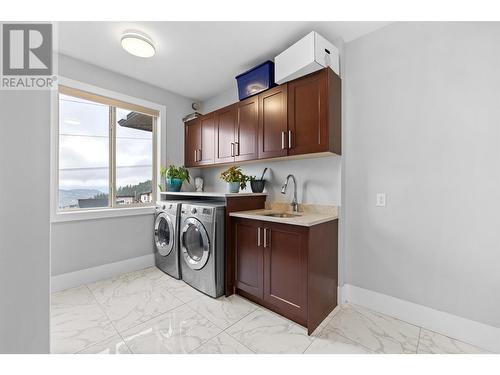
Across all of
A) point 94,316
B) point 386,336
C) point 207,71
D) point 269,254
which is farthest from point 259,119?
point 94,316

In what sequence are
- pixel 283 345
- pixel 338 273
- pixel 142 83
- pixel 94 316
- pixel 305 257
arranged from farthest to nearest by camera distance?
pixel 142 83 < pixel 338 273 < pixel 94 316 < pixel 305 257 < pixel 283 345

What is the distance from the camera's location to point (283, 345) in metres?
1.50

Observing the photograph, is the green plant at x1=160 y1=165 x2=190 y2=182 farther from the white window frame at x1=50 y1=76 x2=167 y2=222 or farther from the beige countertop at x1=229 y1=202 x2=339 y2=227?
the beige countertop at x1=229 y1=202 x2=339 y2=227

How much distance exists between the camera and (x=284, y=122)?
2119 mm

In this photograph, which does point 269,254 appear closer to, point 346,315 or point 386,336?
point 346,315

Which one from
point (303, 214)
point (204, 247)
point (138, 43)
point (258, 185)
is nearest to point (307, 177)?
point (303, 214)

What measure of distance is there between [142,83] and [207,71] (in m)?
0.97

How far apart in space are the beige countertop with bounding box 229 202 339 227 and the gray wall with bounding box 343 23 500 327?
0.22 metres

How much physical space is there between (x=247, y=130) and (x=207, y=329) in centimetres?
195

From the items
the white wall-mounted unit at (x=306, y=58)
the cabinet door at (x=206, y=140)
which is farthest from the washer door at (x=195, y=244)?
the white wall-mounted unit at (x=306, y=58)

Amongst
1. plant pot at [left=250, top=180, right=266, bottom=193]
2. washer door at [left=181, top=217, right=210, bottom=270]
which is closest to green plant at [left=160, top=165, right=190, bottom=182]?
washer door at [left=181, top=217, right=210, bottom=270]

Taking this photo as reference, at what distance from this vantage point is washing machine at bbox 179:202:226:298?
2.14 meters

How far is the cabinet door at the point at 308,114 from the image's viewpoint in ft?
6.10

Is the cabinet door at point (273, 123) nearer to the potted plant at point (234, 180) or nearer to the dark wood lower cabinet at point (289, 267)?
the potted plant at point (234, 180)
